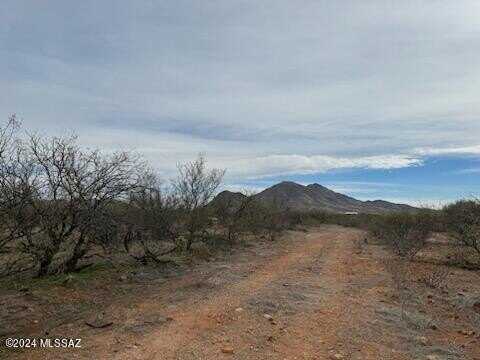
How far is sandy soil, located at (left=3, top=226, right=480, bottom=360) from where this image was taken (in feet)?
23.1

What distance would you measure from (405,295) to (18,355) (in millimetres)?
8049

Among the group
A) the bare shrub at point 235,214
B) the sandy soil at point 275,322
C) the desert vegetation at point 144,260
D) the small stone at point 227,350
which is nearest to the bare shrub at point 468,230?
the desert vegetation at point 144,260

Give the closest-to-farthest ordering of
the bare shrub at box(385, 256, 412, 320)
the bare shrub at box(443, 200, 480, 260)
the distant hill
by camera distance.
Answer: the bare shrub at box(385, 256, 412, 320) → the bare shrub at box(443, 200, 480, 260) → the distant hill

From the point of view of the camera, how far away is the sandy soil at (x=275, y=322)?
705cm

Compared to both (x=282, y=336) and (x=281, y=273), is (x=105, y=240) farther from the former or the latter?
(x=282, y=336)

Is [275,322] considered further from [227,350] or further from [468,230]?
[468,230]

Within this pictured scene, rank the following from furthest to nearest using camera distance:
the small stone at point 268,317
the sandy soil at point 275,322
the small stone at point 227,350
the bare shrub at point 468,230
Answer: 1. the bare shrub at point 468,230
2. the small stone at point 268,317
3. the sandy soil at point 275,322
4. the small stone at point 227,350

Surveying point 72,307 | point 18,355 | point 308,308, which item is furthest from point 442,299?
point 18,355

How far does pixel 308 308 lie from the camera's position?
962 centimetres

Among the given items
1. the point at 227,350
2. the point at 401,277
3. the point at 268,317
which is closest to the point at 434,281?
the point at 401,277

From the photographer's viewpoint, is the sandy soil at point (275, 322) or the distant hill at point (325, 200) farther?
the distant hill at point (325, 200)

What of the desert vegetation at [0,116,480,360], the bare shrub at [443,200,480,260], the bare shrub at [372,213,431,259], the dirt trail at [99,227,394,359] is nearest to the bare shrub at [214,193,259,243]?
the desert vegetation at [0,116,480,360]

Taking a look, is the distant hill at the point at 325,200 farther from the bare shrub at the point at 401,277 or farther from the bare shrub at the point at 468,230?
the bare shrub at the point at 401,277

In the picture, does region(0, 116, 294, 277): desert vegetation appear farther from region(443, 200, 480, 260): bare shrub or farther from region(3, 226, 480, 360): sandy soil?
region(443, 200, 480, 260): bare shrub
